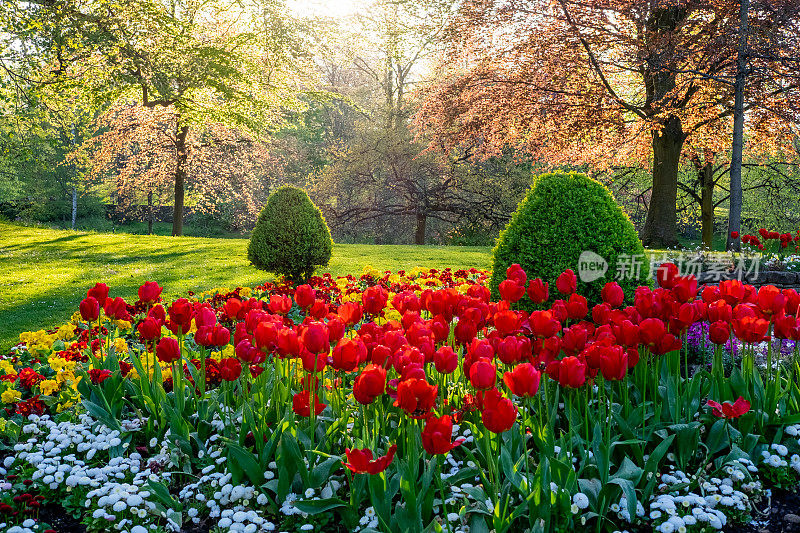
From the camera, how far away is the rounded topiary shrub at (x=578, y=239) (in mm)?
5215

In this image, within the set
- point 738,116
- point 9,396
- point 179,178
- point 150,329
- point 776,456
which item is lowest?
point 9,396

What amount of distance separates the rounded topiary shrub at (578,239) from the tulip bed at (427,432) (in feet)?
4.97

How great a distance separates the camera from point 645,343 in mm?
2883

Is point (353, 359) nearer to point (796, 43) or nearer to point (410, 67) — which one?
point (796, 43)

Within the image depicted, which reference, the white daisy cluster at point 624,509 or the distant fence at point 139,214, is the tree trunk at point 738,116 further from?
the distant fence at point 139,214

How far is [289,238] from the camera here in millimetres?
10289

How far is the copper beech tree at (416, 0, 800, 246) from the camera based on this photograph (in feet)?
38.2

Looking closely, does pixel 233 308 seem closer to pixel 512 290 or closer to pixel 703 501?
pixel 512 290

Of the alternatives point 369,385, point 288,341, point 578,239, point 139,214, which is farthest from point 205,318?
point 139,214

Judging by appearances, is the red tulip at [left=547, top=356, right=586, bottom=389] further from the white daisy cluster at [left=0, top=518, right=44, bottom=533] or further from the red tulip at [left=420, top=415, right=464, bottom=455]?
the white daisy cluster at [left=0, top=518, right=44, bottom=533]

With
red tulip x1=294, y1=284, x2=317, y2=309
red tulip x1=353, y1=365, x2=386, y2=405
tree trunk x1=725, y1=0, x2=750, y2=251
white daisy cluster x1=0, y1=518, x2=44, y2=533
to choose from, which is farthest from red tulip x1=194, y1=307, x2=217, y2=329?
tree trunk x1=725, y1=0, x2=750, y2=251

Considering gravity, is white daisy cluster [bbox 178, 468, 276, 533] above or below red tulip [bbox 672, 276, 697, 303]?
below

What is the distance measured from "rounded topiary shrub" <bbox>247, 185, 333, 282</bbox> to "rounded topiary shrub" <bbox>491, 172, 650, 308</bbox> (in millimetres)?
5509

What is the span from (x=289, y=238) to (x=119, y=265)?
5223 millimetres
